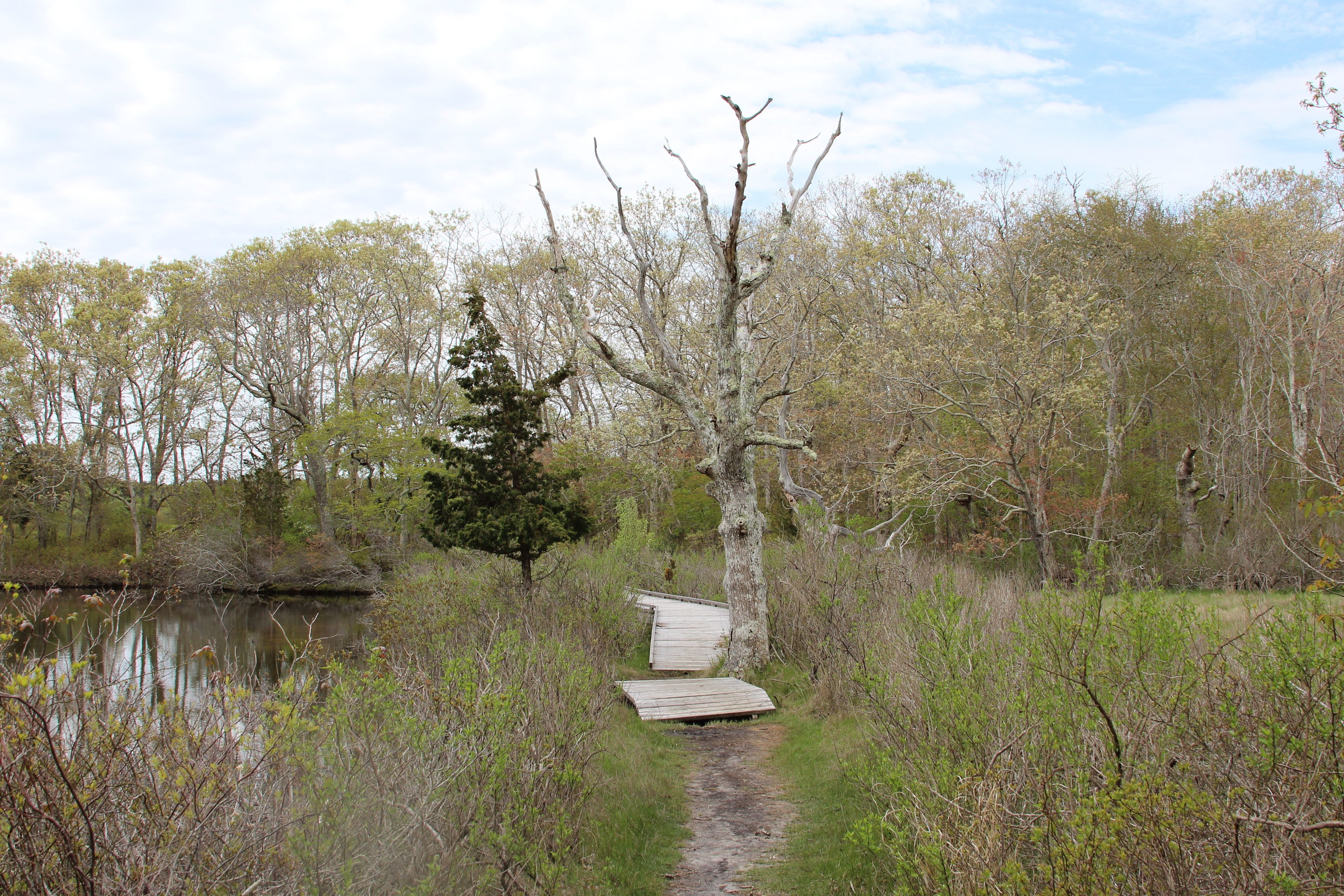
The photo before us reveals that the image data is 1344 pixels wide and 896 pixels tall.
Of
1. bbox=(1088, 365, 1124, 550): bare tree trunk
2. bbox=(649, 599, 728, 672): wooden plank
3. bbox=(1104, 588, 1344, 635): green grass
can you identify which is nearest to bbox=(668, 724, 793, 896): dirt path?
bbox=(649, 599, 728, 672): wooden plank

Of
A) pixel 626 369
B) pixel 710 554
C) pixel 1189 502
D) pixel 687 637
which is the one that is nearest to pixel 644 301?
pixel 626 369

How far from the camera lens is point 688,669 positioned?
12148 mm

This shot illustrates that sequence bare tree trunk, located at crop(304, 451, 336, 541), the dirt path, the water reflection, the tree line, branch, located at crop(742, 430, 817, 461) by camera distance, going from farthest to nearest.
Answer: bare tree trunk, located at crop(304, 451, 336, 541), the tree line, branch, located at crop(742, 430, 817, 461), the water reflection, the dirt path

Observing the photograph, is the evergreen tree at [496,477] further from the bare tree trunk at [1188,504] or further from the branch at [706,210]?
the bare tree trunk at [1188,504]

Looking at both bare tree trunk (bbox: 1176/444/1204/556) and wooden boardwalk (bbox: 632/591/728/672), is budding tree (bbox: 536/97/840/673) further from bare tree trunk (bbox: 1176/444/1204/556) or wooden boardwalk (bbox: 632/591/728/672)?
bare tree trunk (bbox: 1176/444/1204/556)

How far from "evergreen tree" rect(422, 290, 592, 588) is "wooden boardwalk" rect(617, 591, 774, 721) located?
98.7 inches

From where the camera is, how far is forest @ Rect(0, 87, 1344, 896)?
121 inches

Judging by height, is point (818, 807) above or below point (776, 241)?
below

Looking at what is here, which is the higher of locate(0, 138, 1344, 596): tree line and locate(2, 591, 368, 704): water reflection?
locate(0, 138, 1344, 596): tree line

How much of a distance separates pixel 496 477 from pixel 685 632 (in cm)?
445

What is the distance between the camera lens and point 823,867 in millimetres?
5145

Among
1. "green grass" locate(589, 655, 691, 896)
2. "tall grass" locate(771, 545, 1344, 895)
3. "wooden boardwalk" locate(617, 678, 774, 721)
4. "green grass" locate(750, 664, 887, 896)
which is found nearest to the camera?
"tall grass" locate(771, 545, 1344, 895)

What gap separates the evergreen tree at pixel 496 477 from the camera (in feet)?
40.1

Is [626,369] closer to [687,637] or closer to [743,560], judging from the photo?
[743,560]
